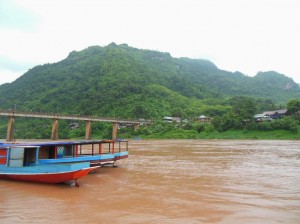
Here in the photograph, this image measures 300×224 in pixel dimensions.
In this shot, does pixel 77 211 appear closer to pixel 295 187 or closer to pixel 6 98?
pixel 295 187

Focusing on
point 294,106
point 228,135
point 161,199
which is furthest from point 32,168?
point 294,106

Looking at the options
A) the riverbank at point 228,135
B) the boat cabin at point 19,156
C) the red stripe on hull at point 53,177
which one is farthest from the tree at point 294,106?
the boat cabin at point 19,156

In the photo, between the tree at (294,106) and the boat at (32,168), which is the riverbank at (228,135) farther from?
the boat at (32,168)

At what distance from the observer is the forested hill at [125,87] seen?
104 m

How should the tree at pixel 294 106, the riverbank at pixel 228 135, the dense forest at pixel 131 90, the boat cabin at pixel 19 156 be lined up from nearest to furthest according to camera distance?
1. the boat cabin at pixel 19 156
2. the riverbank at pixel 228 135
3. the tree at pixel 294 106
4. the dense forest at pixel 131 90

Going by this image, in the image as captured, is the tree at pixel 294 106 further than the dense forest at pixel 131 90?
No

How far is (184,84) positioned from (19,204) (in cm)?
13249

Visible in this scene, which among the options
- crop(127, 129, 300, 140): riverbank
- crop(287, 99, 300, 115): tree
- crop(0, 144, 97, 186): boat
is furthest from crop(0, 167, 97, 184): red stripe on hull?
crop(287, 99, 300, 115): tree

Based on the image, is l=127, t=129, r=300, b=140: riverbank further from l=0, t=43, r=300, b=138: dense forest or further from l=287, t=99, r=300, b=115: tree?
l=287, t=99, r=300, b=115: tree

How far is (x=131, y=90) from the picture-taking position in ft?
362

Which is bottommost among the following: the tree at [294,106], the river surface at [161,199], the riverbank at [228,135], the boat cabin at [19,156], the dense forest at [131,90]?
the river surface at [161,199]

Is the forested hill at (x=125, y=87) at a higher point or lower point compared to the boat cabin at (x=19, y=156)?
higher

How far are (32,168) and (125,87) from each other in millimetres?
96400

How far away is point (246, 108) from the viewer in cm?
6869
